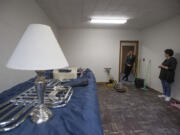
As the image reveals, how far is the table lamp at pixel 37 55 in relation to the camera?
1.73 feet

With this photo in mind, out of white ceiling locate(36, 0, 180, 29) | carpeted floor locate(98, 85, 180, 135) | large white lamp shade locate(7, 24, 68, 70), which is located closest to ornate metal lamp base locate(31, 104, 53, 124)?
large white lamp shade locate(7, 24, 68, 70)

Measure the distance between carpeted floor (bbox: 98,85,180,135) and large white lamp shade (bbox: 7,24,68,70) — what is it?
1.72 metres

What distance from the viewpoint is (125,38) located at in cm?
442

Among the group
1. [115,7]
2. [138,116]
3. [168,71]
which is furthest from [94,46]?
[138,116]

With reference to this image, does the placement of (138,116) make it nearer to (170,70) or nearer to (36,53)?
(170,70)

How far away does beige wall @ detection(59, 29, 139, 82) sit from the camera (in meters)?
4.31

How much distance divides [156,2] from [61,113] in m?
2.94

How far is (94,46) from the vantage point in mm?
4410

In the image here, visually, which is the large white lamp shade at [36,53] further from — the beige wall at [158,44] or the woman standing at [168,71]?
the beige wall at [158,44]

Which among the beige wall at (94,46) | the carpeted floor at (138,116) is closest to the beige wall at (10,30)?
the carpeted floor at (138,116)

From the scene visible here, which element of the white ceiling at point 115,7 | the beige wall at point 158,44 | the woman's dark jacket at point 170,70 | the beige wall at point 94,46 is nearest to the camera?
the white ceiling at point 115,7

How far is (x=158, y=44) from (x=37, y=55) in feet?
13.9

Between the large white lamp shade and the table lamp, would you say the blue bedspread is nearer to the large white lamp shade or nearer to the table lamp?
the table lamp

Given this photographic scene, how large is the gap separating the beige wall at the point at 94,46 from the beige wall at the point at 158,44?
25.3 inches
